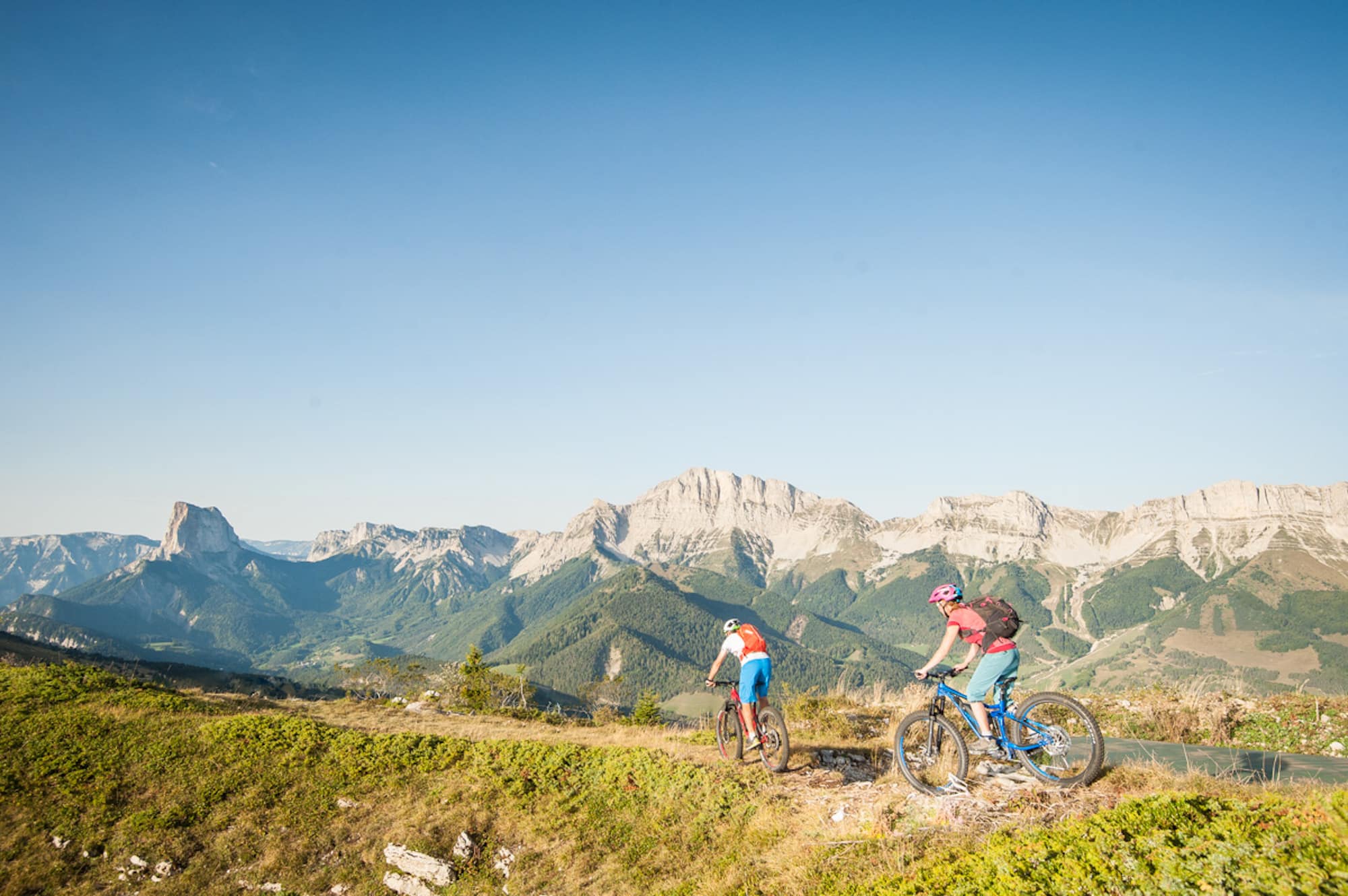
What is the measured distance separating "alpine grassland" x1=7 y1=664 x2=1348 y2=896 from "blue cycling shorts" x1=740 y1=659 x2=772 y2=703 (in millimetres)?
1376

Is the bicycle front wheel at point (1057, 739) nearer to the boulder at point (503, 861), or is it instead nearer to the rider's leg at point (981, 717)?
the rider's leg at point (981, 717)

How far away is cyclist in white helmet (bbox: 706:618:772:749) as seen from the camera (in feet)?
42.4

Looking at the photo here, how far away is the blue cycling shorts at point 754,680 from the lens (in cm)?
1294

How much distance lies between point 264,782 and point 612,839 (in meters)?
7.36

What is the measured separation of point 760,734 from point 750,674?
119 centimetres

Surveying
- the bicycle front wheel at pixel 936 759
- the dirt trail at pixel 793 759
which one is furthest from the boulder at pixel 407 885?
→ the bicycle front wheel at pixel 936 759

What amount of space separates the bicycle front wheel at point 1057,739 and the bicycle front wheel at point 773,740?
404 cm

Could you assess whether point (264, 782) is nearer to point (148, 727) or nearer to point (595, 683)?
point (148, 727)

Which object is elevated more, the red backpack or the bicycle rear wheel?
the red backpack

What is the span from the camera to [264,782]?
12414 mm

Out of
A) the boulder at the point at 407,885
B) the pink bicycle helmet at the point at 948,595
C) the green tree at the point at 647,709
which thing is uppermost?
the pink bicycle helmet at the point at 948,595

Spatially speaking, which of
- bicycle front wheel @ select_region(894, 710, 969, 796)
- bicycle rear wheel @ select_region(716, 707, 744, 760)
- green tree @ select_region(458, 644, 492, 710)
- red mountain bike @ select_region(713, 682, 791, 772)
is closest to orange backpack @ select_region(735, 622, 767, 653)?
red mountain bike @ select_region(713, 682, 791, 772)

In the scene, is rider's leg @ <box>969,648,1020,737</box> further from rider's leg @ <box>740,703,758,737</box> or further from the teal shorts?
rider's leg @ <box>740,703,758,737</box>

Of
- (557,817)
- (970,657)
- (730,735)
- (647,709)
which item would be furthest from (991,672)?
(647,709)
